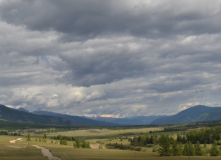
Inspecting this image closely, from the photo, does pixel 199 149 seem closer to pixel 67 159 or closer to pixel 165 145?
pixel 165 145

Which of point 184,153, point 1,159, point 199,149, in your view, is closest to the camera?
point 1,159

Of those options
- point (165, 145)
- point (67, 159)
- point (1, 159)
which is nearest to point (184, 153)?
point (165, 145)

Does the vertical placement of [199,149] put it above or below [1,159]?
below

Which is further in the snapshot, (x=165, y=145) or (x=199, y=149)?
(x=199, y=149)

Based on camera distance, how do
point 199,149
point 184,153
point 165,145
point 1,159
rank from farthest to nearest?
point 199,149
point 184,153
point 165,145
point 1,159

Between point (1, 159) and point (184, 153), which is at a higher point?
point (1, 159)

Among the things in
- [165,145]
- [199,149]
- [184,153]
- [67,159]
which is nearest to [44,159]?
[67,159]

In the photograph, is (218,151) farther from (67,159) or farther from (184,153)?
(67,159)

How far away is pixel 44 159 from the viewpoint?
9431cm

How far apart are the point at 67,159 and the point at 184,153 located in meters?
89.0

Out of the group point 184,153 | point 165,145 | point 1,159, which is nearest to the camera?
point 1,159

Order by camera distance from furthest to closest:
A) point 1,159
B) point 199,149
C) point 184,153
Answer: point 199,149 < point 184,153 < point 1,159

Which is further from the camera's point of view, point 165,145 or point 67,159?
point 165,145

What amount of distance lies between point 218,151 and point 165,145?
46.8m
